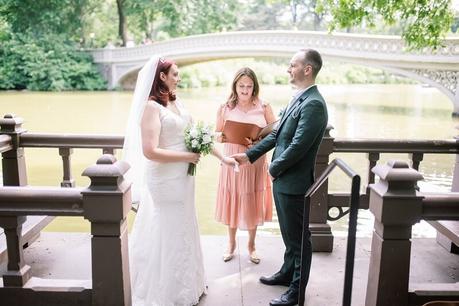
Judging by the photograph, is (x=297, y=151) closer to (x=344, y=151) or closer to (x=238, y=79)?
(x=238, y=79)

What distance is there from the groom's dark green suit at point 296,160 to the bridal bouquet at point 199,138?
1.45 ft

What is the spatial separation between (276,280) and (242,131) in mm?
1172

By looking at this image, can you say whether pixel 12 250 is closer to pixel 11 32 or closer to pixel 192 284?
pixel 192 284

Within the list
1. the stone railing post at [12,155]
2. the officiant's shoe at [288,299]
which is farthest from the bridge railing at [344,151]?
the stone railing post at [12,155]

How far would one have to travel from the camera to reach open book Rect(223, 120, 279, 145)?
12.5ft

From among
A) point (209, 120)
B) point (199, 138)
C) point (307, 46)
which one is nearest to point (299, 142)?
point (199, 138)

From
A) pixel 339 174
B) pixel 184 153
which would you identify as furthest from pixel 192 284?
pixel 339 174

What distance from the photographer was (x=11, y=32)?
27828mm

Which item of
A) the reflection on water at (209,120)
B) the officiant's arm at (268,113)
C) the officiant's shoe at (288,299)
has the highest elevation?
the officiant's arm at (268,113)

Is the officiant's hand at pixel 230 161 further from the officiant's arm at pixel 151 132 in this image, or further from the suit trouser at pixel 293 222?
the officiant's arm at pixel 151 132

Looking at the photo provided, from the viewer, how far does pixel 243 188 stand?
3873 mm

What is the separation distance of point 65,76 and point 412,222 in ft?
88.5

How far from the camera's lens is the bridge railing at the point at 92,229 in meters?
2.30

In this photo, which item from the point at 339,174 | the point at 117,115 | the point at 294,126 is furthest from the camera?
the point at 117,115
